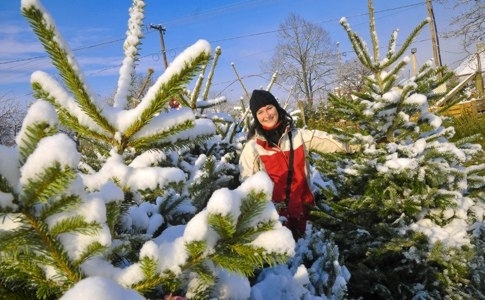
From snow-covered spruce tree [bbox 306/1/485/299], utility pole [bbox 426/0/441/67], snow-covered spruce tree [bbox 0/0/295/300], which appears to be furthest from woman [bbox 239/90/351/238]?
utility pole [bbox 426/0/441/67]

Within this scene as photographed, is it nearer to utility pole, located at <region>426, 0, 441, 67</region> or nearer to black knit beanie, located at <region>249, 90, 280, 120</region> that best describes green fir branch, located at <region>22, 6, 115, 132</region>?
black knit beanie, located at <region>249, 90, 280, 120</region>

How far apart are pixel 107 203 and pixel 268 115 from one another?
8.61ft

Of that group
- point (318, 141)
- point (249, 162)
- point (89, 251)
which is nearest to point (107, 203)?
point (89, 251)

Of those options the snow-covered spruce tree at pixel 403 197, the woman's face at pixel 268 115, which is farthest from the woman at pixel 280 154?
the snow-covered spruce tree at pixel 403 197

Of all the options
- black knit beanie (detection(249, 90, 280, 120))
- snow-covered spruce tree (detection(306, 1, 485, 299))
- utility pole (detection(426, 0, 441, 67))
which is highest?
utility pole (detection(426, 0, 441, 67))

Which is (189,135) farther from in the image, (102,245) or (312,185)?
(312,185)

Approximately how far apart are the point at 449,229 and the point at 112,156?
2.58 metres

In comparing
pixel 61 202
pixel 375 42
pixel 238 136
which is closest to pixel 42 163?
pixel 61 202

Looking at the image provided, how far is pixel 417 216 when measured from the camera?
292 centimetres

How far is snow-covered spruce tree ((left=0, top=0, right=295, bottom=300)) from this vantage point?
2.15 ft

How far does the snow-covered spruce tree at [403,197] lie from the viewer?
106 inches

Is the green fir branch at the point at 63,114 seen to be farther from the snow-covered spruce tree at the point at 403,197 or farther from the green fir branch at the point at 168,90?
the snow-covered spruce tree at the point at 403,197

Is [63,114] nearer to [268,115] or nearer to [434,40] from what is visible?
[268,115]

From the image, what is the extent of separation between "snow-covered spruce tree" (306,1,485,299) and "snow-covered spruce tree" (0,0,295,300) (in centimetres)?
197
